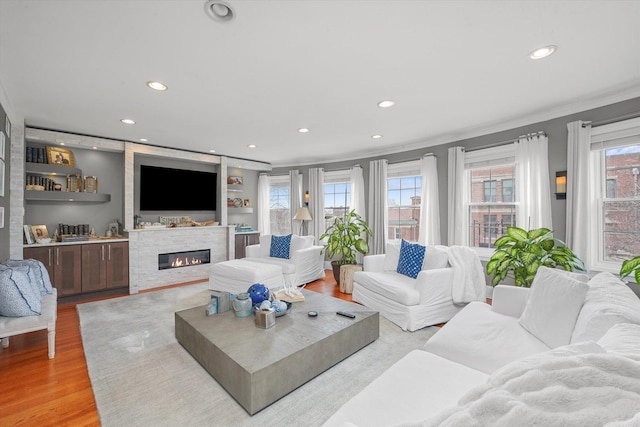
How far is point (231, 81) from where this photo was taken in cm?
251

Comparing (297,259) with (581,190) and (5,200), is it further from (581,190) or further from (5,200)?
(581,190)

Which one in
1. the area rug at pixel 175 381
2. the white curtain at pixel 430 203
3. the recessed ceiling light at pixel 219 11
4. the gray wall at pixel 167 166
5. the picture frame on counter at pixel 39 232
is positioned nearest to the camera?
the recessed ceiling light at pixel 219 11

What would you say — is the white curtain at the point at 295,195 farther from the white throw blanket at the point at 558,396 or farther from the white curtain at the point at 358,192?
the white throw blanket at the point at 558,396

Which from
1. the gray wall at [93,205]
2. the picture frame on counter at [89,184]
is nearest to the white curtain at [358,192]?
the gray wall at [93,205]

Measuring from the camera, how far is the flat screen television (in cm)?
511

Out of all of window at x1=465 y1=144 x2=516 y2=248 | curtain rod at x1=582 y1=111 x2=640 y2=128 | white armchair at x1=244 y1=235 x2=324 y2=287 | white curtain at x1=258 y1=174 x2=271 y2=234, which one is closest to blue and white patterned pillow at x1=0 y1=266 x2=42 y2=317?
white armchair at x1=244 y1=235 x2=324 y2=287

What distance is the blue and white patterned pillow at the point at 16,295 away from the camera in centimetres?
230

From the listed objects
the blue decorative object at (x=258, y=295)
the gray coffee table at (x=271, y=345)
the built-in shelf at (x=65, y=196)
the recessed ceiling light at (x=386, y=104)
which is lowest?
the gray coffee table at (x=271, y=345)

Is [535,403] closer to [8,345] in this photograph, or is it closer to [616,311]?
[616,311]

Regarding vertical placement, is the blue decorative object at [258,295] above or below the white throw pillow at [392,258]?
below

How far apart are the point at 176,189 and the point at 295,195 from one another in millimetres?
2422

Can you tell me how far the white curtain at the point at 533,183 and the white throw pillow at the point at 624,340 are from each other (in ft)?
8.31

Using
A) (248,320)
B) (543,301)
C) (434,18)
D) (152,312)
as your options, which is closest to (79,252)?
(152,312)

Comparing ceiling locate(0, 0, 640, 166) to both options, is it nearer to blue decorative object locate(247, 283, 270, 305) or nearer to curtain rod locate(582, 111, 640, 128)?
curtain rod locate(582, 111, 640, 128)
